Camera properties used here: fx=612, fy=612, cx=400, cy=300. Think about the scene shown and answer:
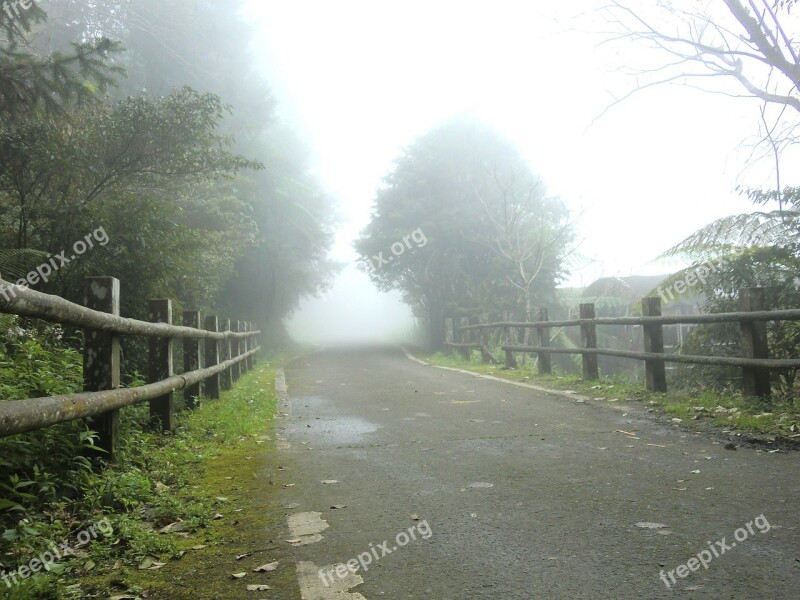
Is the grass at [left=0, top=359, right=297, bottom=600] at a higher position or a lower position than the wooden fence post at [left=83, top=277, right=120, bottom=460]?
lower

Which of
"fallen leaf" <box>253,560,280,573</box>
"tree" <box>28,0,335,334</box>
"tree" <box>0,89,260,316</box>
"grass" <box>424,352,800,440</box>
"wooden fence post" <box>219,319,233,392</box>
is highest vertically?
"tree" <box>28,0,335,334</box>

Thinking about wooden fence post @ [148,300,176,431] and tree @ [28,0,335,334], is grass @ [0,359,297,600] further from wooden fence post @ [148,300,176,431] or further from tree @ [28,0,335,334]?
tree @ [28,0,335,334]

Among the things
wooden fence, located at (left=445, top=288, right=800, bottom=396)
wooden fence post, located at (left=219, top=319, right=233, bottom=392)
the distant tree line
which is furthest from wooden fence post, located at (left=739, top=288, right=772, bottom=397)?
the distant tree line

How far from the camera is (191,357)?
21.7 ft

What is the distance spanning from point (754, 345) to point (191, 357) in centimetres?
583

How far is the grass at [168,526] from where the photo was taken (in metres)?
2.42

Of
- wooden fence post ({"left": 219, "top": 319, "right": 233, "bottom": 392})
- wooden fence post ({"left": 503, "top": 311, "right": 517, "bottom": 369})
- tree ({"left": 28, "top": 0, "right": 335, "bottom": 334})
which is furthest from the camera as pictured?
tree ({"left": 28, "top": 0, "right": 335, "bottom": 334})

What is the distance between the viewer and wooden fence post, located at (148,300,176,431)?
204 inches

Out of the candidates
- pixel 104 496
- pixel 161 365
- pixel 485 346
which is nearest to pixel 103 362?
pixel 104 496

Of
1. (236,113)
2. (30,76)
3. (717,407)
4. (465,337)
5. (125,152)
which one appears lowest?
(717,407)

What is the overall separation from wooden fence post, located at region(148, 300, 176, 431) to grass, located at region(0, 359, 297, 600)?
0.15 m

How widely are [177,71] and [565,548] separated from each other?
22.8 m

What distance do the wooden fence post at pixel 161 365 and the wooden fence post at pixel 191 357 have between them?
4.07 feet

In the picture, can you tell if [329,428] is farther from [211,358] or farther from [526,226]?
[526,226]
